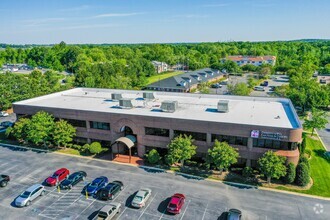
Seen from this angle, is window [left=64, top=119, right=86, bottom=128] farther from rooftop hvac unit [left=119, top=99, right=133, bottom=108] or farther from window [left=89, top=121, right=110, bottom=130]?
rooftop hvac unit [left=119, top=99, right=133, bottom=108]

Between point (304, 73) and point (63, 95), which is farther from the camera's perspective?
point (304, 73)

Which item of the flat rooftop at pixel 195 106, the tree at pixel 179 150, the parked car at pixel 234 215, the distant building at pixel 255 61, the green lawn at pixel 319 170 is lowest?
the green lawn at pixel 319 170

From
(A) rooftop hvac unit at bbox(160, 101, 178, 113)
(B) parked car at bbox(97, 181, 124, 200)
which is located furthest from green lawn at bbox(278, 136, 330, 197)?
(B) parked car at bbox(97, 181, 124, 200)

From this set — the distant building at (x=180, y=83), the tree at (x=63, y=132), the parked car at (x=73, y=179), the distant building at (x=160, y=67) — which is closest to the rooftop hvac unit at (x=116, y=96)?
the tree at (x=63, y=132)

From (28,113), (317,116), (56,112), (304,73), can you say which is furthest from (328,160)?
(304,73)

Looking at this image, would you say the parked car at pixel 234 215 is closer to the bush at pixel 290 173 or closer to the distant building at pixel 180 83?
the bush at pixel 290 173

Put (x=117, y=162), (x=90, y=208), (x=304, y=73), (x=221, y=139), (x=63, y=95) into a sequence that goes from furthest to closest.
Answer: (x=304, y=73)
(x=63, y=95)
(x=117, y=162)
(x=221, y=139)
(x=90, y=208)

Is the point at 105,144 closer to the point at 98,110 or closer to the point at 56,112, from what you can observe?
the point at 98,110

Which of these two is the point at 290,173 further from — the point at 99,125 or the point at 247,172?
the point at 99,125
